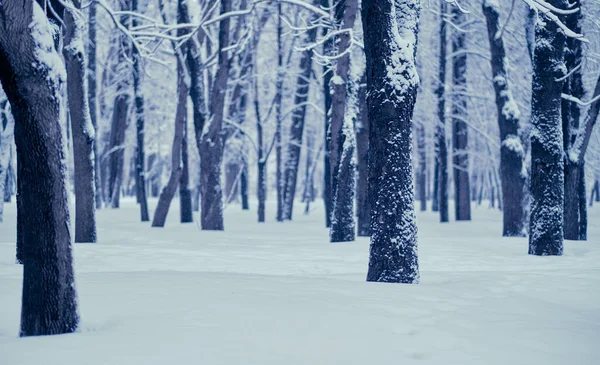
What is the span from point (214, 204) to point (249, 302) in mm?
11634

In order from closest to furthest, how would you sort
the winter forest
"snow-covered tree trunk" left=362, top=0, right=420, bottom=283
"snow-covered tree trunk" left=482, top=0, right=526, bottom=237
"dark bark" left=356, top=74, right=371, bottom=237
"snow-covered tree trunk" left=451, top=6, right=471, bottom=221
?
the winter forest < "snow-covered tree trunk" left=362, top=0, right=420, bottom=283 < "dark bark" left=356, top=74, right=371, bottom=237 < "snow-covered tree trunk" left=482, top=0, right=526, bottom=237 < "snow-covered tree trunk" left=451, top=6, right=471, bottom=221

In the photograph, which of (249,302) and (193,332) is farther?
(249,302)

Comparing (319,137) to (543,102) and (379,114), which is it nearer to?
(543,102)

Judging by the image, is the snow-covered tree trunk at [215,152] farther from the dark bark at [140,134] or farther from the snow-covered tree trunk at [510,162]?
the snow-covered tree trunk at [510,162]

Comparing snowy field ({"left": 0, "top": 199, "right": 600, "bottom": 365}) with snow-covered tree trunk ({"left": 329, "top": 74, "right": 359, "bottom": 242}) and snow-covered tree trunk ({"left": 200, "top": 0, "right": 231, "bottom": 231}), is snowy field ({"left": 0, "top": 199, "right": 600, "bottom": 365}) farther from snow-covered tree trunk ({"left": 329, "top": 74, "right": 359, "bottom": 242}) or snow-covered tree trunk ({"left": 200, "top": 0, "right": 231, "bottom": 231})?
snow-covered tree trunk ({"left": 200, "top": 0, "right": 231, "bottom": 231})

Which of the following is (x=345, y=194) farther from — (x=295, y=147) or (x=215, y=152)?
(x=295, y=147)

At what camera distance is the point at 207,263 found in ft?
33.7

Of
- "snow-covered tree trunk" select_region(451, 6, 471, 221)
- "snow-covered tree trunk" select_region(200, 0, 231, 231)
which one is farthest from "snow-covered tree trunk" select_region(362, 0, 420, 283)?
"snow-covered tree trunk" select_region(451, 6, 471, 221)

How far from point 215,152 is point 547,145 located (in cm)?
930

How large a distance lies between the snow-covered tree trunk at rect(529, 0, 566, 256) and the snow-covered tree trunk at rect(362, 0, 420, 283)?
4579 mm

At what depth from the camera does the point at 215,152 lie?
55.9ft

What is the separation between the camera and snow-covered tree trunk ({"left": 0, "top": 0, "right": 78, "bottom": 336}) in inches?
184

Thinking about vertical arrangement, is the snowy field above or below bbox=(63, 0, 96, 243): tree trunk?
below

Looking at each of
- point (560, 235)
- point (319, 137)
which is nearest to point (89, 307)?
point (560, 235)
